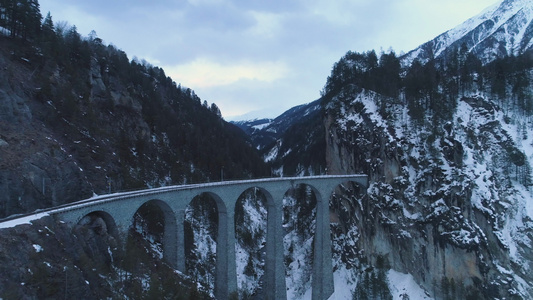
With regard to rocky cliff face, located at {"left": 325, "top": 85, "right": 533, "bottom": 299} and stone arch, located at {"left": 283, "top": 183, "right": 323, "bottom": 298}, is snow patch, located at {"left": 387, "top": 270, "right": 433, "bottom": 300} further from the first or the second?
stone arch, located at {"left": 283, "top": 183, "right": 323, "bottom": 298}

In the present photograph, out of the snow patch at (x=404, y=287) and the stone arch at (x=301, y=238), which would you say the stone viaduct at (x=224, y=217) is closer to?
the stone arch at (x=301, y=238)

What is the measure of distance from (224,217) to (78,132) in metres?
23.0

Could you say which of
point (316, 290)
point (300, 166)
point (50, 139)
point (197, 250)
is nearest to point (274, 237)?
point (316, 290)

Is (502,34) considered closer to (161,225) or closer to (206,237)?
(206,237)

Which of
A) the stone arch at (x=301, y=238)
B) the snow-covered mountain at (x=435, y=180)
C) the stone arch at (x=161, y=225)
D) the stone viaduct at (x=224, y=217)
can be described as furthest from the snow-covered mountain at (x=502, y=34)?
the stone arch at (x=161, y=225)

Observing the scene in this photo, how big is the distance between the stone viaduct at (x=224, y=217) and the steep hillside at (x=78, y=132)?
634 centimetres

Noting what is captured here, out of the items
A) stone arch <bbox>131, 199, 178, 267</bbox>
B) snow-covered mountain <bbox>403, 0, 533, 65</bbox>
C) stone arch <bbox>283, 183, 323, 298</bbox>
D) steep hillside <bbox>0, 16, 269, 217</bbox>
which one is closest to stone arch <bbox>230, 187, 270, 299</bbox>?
stone arch <bbox>283, 183, 323, 298</bbox>

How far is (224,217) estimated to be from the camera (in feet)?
124

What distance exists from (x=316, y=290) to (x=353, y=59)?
48.4 m

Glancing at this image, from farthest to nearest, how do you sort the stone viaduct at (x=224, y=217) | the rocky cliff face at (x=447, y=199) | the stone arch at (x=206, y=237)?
the rocky cliff face at (x=447, y=199) < the stone arch at (x=206, y=237) < the stone viaduct at (x=224, y=217)

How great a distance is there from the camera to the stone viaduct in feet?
92.0

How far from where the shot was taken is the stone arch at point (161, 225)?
3353 cm

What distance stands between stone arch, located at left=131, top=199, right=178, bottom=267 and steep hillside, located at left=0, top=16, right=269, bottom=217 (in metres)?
4.15

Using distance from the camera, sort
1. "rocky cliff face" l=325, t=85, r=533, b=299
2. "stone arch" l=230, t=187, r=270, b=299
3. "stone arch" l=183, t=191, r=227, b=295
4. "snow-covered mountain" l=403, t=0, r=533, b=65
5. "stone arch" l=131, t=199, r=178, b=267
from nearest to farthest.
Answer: "stone arch" l=131, t=199, r=178, b=267 → "stone arch" l=183, t=191, r=227, b=295 → "rocky cliff face" l=325, t=85, r=533, b=299 → "stone arch" l=230, t=187, r=270, b=299 → "snow-covered mountain" l=403, t=0, r=533, b=65
